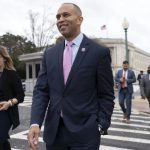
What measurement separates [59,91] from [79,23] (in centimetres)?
61

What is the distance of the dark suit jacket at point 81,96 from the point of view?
3.71 meters

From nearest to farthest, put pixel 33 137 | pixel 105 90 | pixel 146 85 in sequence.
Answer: pixel 33 137, pixel 105 90, pixel 146 85

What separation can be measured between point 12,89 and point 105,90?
88.0 inches

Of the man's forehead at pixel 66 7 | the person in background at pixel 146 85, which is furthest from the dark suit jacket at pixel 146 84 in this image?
the man's forehead at pixel 66 7

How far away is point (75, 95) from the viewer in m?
3.72

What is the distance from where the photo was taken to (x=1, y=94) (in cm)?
565

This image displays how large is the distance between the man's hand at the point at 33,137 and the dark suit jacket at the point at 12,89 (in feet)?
6.48

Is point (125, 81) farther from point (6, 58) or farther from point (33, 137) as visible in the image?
point (33, 137)

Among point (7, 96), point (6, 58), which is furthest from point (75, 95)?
point (6, 58)

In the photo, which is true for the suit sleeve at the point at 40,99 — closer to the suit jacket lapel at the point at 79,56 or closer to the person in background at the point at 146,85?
the suit jacket lapel at the point at 79,56

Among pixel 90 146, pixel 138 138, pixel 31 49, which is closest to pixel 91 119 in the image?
pixel 90 146

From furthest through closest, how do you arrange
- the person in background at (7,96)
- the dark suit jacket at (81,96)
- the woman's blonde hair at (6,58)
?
the woman's blonde hair at (6,58) < the person in background at (7,96) < the dark suit jacket at (81,96)

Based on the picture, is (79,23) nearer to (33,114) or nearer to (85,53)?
(85,53)

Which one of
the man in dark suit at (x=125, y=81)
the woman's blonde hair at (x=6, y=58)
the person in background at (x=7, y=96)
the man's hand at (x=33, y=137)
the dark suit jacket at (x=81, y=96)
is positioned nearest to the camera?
the man's hand at (x=33, y=137)
